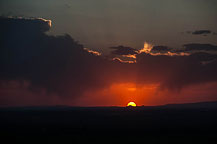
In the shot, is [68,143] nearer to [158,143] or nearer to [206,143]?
[158,143]

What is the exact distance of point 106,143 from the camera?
245 ft

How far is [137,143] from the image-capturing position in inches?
2943

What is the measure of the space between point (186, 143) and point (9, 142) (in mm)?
41070

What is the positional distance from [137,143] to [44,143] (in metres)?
21.6

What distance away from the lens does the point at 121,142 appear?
7612 centimetres

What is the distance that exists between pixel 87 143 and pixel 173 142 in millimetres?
20463

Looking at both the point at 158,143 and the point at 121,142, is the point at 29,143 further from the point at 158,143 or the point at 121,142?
the point at 158,143

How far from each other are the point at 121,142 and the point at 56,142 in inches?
606

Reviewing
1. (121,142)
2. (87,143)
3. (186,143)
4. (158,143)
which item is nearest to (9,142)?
(87,143)

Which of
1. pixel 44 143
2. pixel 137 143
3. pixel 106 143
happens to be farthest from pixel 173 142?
pixel 44 143

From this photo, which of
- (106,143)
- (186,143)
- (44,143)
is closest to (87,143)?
(106,143)

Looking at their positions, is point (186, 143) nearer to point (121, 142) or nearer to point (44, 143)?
point (121, 142)

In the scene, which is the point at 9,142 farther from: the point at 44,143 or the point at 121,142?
the point at 121,142

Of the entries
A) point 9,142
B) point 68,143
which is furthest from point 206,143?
point 9,142
